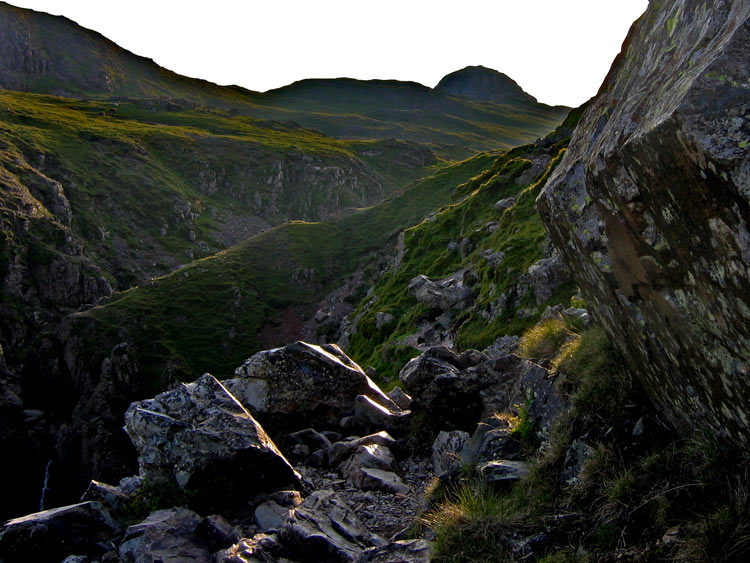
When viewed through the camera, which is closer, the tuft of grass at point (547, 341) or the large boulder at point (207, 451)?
the tuft of grass at point (547, 341)

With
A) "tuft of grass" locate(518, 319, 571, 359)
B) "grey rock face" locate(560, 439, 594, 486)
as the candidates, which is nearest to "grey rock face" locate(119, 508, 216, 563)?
"grey rock face" locate(560, 439, 594, 486)

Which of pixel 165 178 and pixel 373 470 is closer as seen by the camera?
pixel 373 470

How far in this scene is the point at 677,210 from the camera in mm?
5953

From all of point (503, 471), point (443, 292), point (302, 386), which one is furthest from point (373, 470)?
point (443, 292)

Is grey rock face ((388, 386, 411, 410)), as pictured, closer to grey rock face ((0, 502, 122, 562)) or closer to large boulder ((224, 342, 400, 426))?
large boulder ((224, 342, 400, 426))

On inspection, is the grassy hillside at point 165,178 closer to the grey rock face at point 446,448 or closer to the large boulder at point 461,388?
the large boulder at point 461,388

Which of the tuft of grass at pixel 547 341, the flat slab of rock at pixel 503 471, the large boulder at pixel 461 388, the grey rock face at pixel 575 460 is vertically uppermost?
the tuft of grass at pixel 547 341

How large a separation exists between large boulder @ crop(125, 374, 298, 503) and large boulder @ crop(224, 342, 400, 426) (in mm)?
3649

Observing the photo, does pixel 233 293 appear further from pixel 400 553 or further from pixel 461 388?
pixel 400 553

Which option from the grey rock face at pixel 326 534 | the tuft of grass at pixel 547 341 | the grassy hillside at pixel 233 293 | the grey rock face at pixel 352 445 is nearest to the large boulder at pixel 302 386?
Result: the grey rock face at pixel 352 445

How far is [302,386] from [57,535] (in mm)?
8351

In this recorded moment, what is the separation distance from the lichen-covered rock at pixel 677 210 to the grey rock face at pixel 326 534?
6332 millimetres

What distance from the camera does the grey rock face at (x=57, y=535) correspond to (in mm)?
11805

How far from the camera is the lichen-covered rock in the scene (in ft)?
17.4
